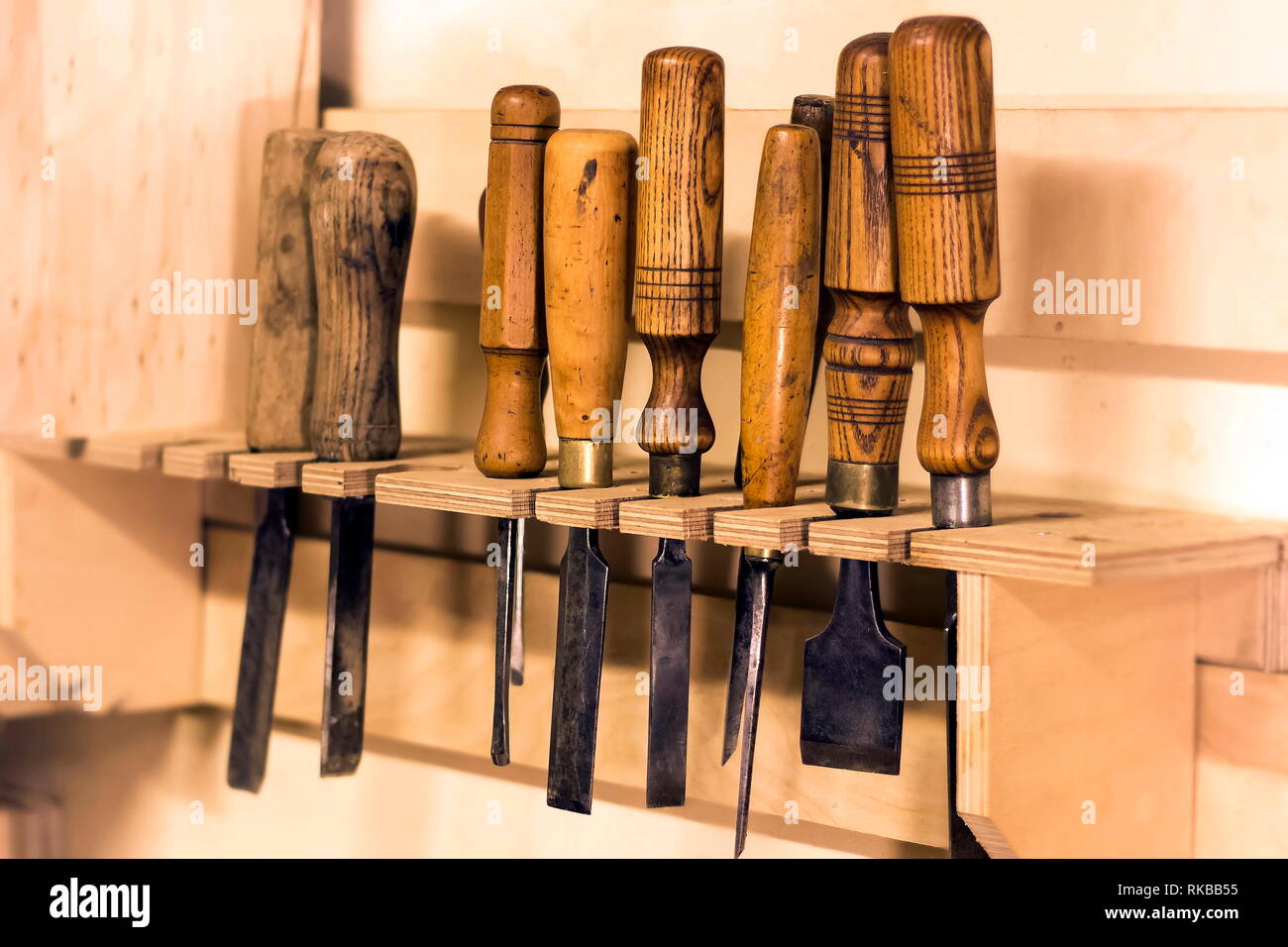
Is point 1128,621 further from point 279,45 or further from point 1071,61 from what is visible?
point 279,45

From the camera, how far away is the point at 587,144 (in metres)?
0.76

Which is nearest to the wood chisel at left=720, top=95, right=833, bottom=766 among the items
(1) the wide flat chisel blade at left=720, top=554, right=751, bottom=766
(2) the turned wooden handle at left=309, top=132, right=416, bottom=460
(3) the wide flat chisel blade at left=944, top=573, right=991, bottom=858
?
(1) the wide flat chisel blade at left=720, top=554, right=751, bottom=766

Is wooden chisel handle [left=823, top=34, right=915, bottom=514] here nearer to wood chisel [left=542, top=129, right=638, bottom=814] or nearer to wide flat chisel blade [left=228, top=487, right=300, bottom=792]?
wood chisel [left=542, top=129, right=638, bottom=814]

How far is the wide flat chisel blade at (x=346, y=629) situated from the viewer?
90 centimetres

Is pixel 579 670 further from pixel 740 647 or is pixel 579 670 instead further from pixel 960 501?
pixel 960 501

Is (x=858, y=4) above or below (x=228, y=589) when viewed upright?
above

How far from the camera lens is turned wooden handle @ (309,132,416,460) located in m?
0.86

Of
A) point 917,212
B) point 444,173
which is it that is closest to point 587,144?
point 917,212

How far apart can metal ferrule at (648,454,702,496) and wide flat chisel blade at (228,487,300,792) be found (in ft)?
0.89

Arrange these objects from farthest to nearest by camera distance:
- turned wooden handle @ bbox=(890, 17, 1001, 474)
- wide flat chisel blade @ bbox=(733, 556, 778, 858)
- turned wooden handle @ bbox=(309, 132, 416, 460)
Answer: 1. turned wooden handle @ bbox=(309, 132, 416, 460)
2. wide flat chisel blade @ bbox=(733, 556, 778, 858)
3. turned wooden handle @ bbox=(890, 17, 1001, 474)

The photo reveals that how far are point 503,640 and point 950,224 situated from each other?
0.34 meters

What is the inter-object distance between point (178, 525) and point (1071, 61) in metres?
0.72

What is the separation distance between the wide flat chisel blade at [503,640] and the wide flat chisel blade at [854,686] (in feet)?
0.59

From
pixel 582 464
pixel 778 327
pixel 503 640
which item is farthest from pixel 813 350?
pixel 503 640
